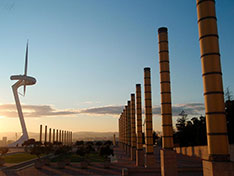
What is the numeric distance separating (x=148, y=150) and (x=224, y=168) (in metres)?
14.7

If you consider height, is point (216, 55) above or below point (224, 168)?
above

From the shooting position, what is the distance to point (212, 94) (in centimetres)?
1134

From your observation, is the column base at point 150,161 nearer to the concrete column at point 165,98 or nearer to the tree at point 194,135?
the concrete column at point 165,98

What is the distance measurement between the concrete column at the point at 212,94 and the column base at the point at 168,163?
599 centimetres

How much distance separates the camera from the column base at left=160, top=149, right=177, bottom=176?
1670 cm

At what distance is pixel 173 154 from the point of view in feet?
56.4

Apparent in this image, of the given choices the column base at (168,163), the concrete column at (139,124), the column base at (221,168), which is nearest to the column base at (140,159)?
the concrete column at (139,124)

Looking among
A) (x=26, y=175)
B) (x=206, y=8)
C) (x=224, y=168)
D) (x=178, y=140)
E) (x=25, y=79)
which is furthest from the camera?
(x=25, y=79)

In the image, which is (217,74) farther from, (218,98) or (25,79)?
(25,79)

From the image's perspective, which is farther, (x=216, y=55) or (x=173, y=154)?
(x=173, y=154)

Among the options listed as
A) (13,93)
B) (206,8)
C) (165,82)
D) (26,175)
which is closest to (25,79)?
(13,93)

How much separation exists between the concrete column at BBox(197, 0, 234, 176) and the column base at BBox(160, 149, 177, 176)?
5.99 m

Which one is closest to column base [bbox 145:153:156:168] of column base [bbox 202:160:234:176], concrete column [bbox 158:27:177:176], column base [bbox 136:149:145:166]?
column base [bbox 136:149:145:166]

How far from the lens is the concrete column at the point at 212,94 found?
418 inches
